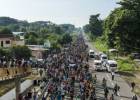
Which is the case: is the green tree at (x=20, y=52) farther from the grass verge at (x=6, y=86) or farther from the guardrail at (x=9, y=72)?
the guardrail at (x=9, y=72)

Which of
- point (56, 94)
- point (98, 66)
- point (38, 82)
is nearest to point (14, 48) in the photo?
point (98, 66)

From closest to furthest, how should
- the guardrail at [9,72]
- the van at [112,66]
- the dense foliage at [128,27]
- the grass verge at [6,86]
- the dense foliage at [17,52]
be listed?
1. the grass verge at [6,86]
2. the guardrail at [9,72]
3. the dense foliage at [17,52]
4. the van at [112,66]
5. the dense foliage at [128,27]

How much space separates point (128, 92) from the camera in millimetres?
46938

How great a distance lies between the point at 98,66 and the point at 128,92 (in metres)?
21.4

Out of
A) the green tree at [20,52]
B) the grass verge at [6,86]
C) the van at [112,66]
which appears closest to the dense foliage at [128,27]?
the van at [112,66]

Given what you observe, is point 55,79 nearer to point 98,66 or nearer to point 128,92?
point 128,92

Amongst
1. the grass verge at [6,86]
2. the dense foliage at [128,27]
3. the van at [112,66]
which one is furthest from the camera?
the dense foliage at [128,27]

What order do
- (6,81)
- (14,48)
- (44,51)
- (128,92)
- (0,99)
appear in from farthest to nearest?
(44,51), (14,48), (128,92), (6,81), (0,99)

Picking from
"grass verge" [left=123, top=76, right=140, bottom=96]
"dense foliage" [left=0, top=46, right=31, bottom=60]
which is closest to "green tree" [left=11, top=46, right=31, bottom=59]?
"dense foliage" [left=0, top=46, right=31, bottom=60]

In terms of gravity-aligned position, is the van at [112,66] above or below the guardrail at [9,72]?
below

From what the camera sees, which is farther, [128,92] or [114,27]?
[114,27]

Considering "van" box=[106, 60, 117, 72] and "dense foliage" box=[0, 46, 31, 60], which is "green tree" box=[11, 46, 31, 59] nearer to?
"dense foliage" box=[0, 46, 31, 60]

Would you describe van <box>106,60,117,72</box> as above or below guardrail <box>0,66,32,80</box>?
below

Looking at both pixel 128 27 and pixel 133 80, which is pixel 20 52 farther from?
pixel 133 80
